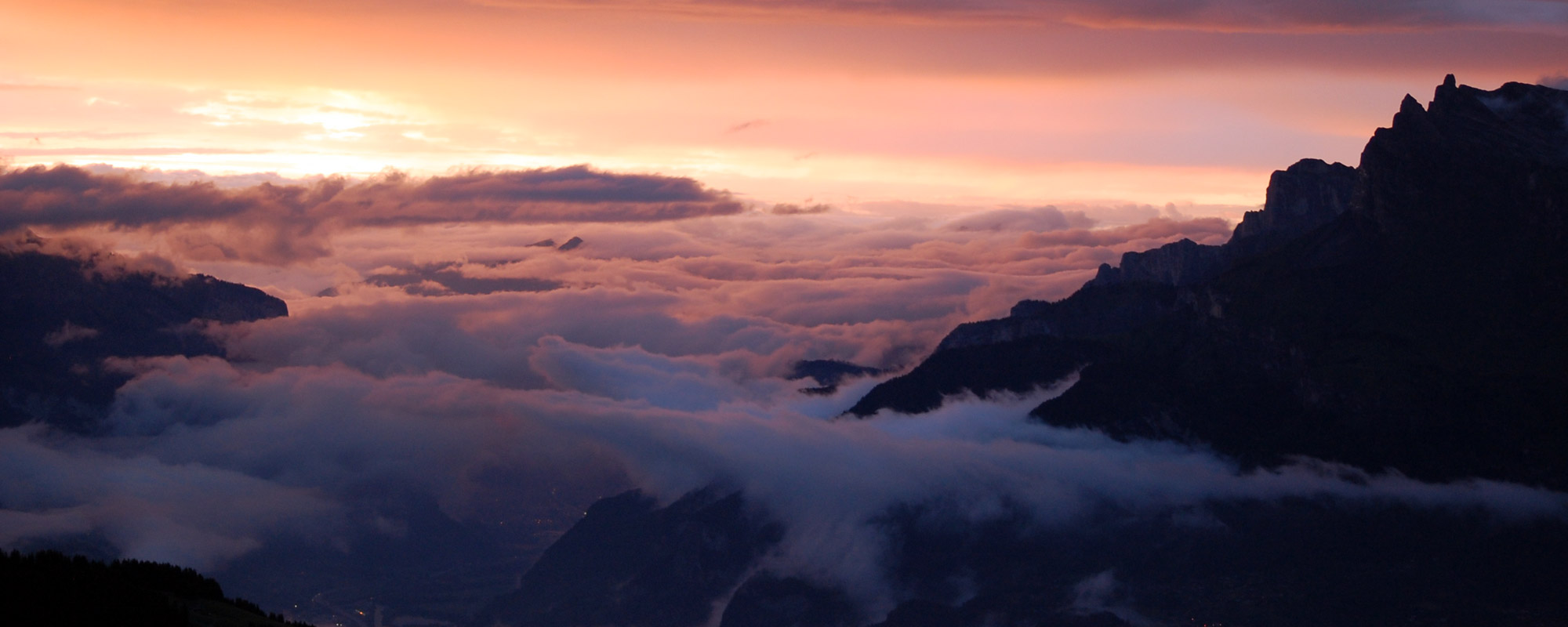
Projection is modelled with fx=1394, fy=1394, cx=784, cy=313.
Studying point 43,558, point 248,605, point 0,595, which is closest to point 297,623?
point 248,605

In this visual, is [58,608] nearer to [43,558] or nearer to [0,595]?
[0,595]

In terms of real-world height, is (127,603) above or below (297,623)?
above

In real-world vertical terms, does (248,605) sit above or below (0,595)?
below

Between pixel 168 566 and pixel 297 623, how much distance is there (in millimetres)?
16488

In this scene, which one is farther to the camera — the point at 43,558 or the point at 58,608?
the point at 43,558

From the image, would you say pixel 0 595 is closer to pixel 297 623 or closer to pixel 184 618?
pixel 184 618

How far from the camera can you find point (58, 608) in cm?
12512

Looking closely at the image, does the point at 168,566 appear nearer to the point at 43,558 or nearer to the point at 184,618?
the point at 43,558

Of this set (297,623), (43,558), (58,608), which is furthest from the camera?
(297,623)

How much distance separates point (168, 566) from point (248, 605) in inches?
420

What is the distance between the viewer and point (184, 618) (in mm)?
129125

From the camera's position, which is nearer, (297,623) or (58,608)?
(58,608)

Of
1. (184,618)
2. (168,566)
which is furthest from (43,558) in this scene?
(184,618)

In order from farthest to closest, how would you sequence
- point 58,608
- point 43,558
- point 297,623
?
point 297,623, point 43,558, point 58,608
